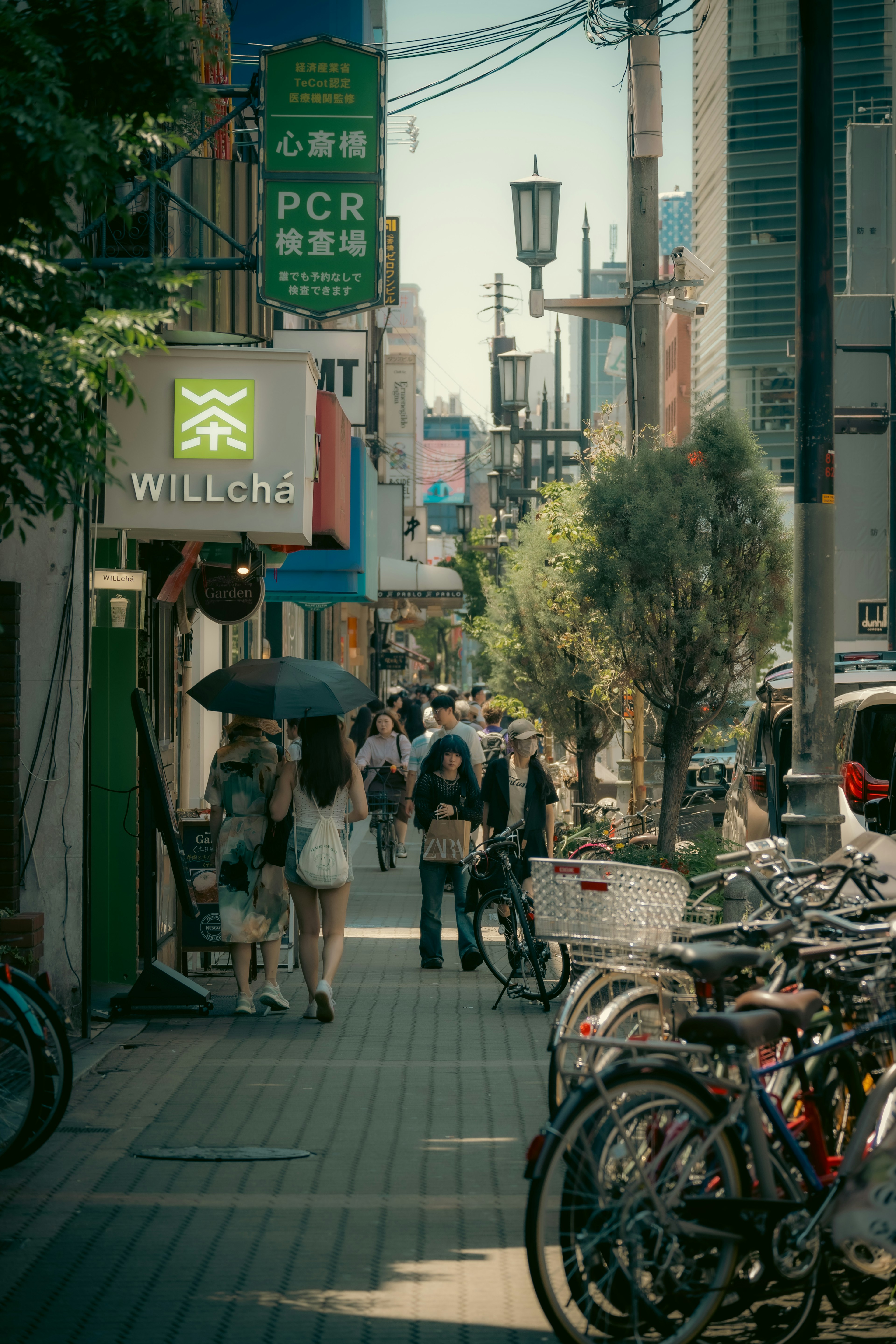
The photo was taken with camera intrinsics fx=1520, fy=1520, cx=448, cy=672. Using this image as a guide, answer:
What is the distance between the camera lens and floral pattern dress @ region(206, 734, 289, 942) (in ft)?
31.8

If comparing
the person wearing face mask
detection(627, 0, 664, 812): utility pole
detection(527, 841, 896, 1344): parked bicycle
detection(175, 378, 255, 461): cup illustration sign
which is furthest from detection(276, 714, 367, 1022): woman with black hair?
detection(527, 841, 896, 1344): parked bicycle

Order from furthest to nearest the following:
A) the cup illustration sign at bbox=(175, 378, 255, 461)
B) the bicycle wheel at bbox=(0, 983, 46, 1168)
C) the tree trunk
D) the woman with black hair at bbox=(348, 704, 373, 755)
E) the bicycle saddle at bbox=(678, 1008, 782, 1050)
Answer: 1. the woman with black hair at bbox=(348, 704, 373, 755)
2. the tree trunk
3. the cup illustration sign at bbox=(175, 378, 255, 461)
4. the bicycle wheel at bbox=(0, 983, 46, 1168)
5. the bicycle saddle at bbox=(678, 1008, 782, 1050)

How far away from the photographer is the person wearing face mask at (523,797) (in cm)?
1098

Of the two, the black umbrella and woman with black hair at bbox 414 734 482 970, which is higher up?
the black umbrella

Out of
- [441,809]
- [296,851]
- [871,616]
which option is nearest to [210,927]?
[296,851]

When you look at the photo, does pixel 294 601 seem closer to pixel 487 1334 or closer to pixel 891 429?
pixel 891 429

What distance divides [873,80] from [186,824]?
35.5 m

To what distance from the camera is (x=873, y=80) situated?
129 feet

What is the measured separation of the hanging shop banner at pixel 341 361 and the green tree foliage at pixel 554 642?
8.95 feet

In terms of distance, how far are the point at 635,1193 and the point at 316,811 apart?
5682 mm

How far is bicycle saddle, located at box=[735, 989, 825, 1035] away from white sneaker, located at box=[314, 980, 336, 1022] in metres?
5.34

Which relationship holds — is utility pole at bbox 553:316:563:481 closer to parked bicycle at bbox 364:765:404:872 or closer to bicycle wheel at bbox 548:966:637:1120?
parked bicycle at bbox 364:765:404:872

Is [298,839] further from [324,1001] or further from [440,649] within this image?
[440,649]

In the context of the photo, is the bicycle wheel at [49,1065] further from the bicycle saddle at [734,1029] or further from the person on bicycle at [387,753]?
the person on bicycle at [387,753]
